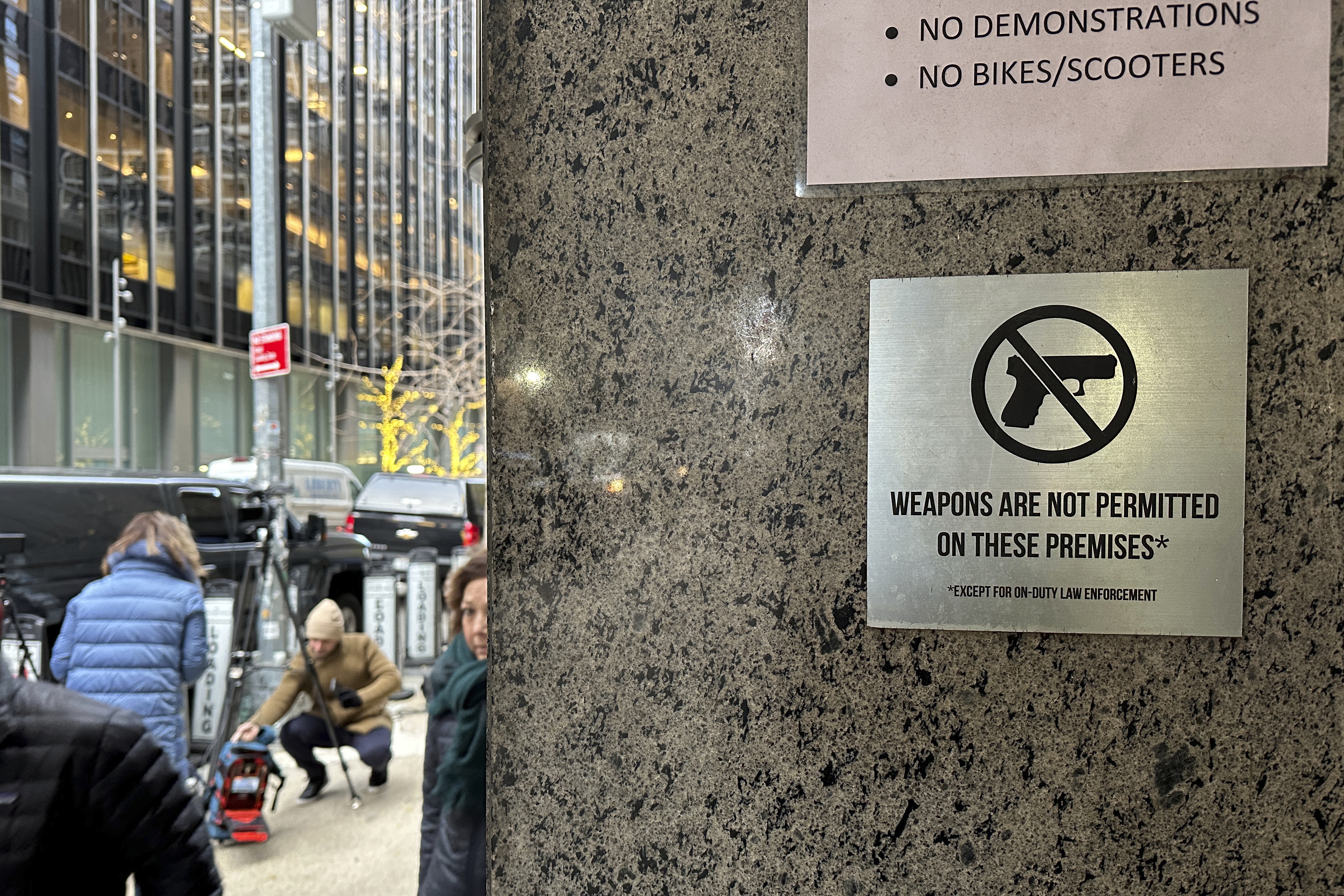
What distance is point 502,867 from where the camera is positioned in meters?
1.24

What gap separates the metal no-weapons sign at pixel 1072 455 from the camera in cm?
110

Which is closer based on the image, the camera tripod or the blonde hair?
the blonde hair

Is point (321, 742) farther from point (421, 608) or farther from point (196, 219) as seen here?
point (196, 219)

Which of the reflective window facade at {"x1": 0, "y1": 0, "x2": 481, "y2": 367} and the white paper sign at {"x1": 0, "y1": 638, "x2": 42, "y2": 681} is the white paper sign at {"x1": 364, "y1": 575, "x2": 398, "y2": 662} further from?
the reflective window facade at {"x1": 0, "y1": 0, "x2": 481, "y2": 367}

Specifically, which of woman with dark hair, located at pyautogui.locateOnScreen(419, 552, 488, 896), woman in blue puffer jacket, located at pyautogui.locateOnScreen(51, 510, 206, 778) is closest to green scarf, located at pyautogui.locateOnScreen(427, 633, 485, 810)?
woman with dark hair, located at pyautogui.locateOnScreen(419, 552, 488, 896)

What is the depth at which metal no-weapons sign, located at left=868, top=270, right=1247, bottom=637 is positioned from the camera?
43.5 inches

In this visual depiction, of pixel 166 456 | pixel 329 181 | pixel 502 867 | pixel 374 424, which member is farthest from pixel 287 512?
pixel 329 181

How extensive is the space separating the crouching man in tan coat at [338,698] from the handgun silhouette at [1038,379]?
260 inches

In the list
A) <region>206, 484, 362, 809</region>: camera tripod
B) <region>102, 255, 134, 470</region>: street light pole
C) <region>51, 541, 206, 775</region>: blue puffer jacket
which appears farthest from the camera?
<region>102, 255, 134, 470</region>: street light pole

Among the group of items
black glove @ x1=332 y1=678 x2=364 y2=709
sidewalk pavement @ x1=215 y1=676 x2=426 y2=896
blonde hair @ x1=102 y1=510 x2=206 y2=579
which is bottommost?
sidewalk pavement @ x1=215 y1=676 x2=426 y2=896

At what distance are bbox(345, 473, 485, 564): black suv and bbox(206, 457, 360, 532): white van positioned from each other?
1399 mm

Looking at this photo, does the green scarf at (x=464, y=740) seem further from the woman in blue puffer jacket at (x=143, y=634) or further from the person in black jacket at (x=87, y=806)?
the woman in blue puffer jacket at (x=143, y=634)

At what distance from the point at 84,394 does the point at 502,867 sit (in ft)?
77.1

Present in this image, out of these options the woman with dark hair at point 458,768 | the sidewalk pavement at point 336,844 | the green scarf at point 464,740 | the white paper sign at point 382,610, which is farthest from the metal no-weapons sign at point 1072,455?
the white paper sign at point 382,610
